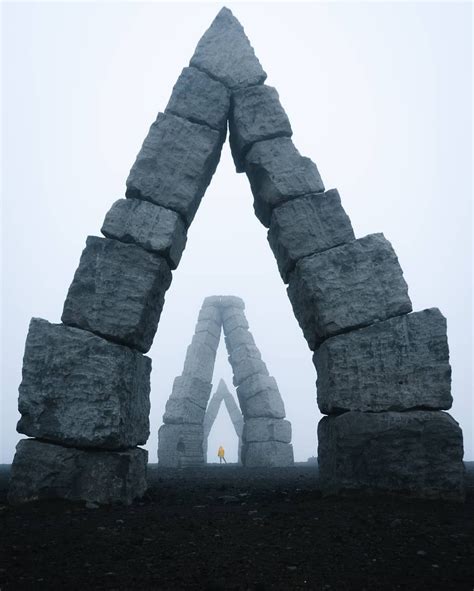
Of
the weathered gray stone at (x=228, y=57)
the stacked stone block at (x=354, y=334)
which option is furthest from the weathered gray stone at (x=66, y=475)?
the weathered gray stone at (x=228, y=57)

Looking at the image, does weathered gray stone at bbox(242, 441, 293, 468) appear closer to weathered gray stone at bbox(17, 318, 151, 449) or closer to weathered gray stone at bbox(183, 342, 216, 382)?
weathered gray stone at bbox(183, 342, 216, 382)

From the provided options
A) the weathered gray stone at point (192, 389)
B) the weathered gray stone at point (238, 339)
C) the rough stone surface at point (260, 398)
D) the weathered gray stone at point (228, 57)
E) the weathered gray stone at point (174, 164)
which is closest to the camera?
the weathered gray stone at point (174, 164)

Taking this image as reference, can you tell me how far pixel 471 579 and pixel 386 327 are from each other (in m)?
2.60

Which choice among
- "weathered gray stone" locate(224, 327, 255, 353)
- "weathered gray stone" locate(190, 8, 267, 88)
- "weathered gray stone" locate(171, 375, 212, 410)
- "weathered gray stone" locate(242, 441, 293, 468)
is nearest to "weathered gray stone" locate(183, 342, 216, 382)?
"weathered gray stone" locate(171, 375, 212, 410)

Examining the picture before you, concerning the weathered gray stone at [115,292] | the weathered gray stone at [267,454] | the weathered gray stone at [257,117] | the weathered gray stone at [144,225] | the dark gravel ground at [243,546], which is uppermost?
the weathered gray stone at [257,117]

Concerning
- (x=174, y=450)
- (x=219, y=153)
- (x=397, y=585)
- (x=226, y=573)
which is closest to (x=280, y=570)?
(x=226, y=573)

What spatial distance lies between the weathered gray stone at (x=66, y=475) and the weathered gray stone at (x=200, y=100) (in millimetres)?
3804

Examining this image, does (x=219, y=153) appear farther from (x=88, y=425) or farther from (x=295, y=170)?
(x=88, y=425)

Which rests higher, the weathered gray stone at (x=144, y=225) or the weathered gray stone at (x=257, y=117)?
the weathered gray stone at (x=257, y=117)

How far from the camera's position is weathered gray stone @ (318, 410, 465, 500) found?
4160 millimetres

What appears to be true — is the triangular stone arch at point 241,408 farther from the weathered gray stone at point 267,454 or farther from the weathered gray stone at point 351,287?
the weathered gray stone at point 351,287

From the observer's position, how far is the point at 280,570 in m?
2.48

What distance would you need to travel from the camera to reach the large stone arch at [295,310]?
Answer: 4.27 metres

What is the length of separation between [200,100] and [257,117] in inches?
27.9
